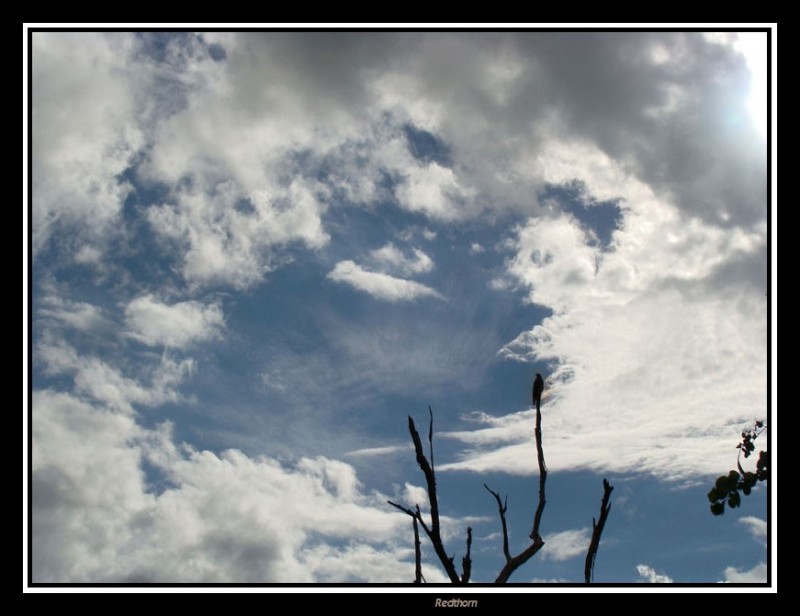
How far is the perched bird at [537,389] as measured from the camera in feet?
14.4

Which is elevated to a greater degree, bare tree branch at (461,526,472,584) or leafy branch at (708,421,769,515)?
leafy branch at (708,421,769,515)

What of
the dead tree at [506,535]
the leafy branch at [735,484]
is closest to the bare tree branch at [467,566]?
the dead tree at [506,535]

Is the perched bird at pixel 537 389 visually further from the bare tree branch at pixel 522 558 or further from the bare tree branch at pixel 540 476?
the bare tree branch at pixel 522 558

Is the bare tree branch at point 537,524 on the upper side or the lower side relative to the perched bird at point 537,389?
lower

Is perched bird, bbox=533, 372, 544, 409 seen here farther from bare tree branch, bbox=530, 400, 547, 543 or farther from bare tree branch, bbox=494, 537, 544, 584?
bare tree branch, bbox=494, 537, 544, 584

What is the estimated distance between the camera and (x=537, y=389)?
173 inches

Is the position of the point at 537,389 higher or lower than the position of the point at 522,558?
higher

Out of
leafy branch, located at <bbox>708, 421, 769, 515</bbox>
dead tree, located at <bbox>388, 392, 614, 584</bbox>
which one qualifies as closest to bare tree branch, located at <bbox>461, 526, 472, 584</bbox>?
dead tree, located at <bbox>388, 392, 614, 584</bbox>

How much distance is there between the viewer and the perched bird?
173 inches
